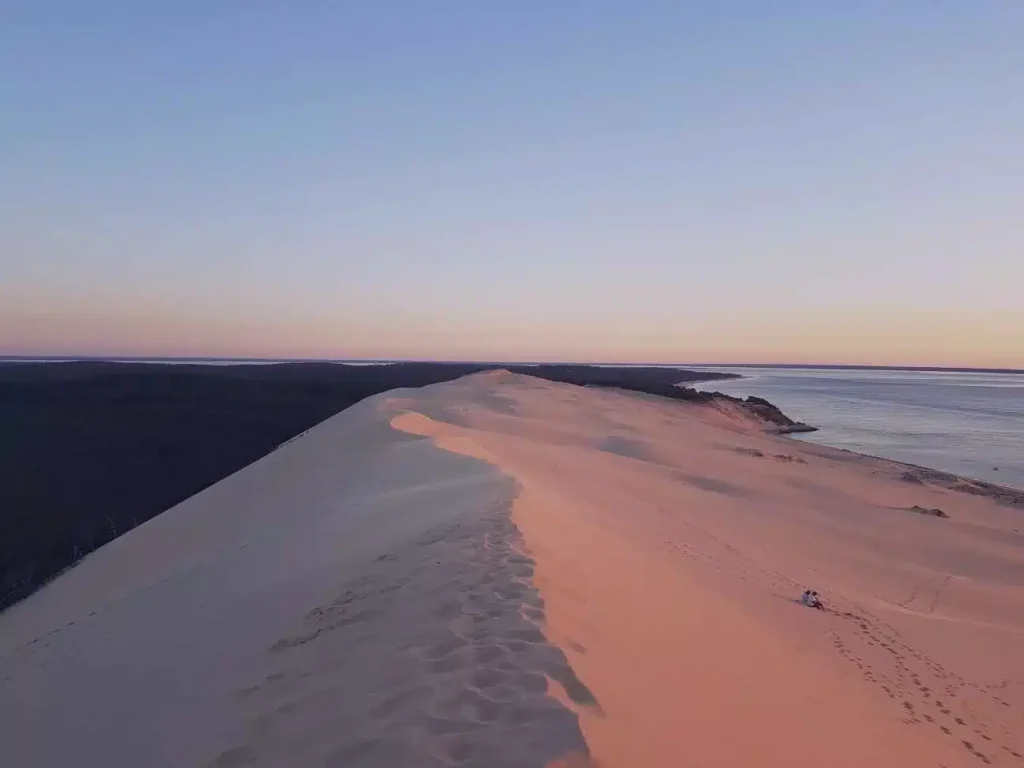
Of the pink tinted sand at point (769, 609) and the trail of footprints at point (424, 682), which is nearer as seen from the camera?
the trail of footprints at point (424, 682)

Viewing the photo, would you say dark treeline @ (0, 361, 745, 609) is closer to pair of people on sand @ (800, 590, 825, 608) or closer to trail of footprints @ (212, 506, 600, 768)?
trail of footprints @ (212, 506, 600, 768)

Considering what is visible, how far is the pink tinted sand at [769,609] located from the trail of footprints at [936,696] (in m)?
0.02

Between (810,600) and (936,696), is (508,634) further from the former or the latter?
(810,600)

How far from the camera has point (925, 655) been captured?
7363 mm

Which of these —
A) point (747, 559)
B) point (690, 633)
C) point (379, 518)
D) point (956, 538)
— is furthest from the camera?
point (956, 538)

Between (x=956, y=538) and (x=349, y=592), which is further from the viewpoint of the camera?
(x=956, y=538)

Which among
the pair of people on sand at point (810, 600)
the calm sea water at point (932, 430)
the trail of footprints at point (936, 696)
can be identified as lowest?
the calm sea water at point (932, 430)

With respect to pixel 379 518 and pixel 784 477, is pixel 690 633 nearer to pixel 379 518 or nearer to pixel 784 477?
pixel 379 518

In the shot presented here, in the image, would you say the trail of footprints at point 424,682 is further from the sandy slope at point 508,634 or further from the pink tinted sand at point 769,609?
the pink tinted sand at point 769,609

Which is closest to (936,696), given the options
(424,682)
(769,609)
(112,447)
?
(769,609)

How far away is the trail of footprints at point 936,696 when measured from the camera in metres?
5.47

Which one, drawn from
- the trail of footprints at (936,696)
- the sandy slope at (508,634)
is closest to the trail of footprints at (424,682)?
the sandy slope at (508,634)

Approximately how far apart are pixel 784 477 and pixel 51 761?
1646cm

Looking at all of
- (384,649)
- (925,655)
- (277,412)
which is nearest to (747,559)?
(925,655)
